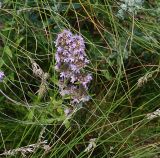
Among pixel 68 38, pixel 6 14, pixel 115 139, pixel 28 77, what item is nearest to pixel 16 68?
pixel 28 77

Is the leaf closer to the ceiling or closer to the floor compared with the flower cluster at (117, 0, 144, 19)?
closer to the floor

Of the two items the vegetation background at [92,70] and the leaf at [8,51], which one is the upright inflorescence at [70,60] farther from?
the leaf at [8,51]

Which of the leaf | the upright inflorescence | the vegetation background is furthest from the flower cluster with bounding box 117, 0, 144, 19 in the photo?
the leaf

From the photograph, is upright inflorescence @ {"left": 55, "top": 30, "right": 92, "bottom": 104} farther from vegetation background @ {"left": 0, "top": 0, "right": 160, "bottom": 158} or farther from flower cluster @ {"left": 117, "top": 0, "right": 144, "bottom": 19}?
flower cluster @ {"left": 117, "top": 0, "right": 144, "bottom": 19}

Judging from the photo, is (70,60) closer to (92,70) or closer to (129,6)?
(92,70)

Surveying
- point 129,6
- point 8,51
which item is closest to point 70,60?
point 8,51

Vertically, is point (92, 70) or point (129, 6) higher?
point (129, 6)

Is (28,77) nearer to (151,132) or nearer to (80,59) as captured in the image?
(80,59)
